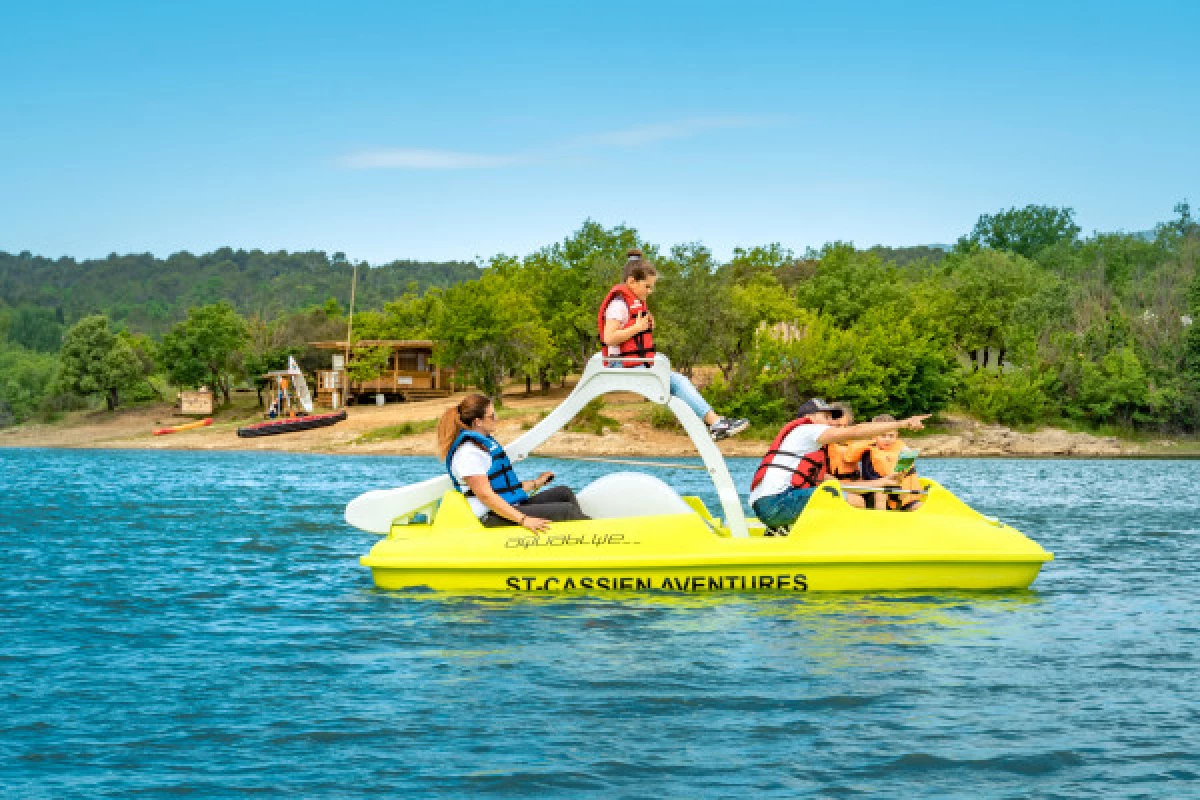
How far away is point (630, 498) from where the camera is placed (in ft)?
39.7

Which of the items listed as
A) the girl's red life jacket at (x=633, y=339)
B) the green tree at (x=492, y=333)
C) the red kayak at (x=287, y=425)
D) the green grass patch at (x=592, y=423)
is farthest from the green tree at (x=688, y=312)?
the girl's red life jacket at (x=633, y=339)

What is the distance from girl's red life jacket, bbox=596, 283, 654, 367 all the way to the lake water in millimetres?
2142

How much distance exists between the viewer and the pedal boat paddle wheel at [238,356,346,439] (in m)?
61.4

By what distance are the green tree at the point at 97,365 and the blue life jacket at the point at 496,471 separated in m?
69.8

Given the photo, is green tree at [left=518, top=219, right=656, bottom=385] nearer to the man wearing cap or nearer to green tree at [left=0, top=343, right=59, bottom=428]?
green tree at [left=0, top=343, right=59, bottom=428]

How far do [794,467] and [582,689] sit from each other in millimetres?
4430

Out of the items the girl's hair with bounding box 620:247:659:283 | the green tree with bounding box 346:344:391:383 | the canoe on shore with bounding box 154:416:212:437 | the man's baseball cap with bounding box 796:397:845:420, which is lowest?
the canoe on shore with bounding box 154:416:212:437

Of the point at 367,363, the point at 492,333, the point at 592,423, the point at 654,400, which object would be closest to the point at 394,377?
the point at 367,363

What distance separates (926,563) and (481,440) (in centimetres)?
412

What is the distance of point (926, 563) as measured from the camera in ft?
38.2

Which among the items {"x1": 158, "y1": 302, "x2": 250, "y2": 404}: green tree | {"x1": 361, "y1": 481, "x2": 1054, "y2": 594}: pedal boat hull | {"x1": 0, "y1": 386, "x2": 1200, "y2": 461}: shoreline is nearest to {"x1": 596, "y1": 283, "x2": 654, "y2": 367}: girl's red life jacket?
{"x1": 361, "y1": 481, "x2": 1054, "y2": 594}: pedal boat hull

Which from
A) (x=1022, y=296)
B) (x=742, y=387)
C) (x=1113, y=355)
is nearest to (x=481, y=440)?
(x=742, y=387)

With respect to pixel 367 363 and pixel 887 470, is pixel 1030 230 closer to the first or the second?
pixel 367 363

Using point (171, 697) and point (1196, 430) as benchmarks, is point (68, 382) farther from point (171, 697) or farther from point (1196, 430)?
point (171, 697)
